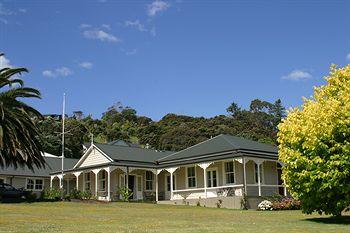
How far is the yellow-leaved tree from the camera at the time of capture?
18.8 meters

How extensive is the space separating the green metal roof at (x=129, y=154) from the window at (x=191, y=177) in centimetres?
401

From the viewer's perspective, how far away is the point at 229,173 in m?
39.6

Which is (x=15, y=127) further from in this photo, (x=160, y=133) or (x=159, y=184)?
(x=160, y=133)

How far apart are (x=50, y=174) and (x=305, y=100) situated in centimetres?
3562

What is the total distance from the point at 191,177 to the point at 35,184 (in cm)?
1974

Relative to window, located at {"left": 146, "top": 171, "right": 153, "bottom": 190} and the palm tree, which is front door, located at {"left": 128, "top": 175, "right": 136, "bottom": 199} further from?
the palm tree

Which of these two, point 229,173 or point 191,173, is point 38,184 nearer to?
point 191,173

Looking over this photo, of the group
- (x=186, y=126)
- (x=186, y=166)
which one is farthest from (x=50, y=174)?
(x=186, y=126)

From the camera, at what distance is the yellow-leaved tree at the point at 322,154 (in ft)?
61.8

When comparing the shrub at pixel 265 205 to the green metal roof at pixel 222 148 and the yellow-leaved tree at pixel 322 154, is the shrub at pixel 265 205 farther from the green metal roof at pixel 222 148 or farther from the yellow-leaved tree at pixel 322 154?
the yellow-leaved tree at pixel 322 154

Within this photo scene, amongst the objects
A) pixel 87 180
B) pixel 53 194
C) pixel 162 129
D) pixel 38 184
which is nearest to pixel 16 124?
pixel 53 194

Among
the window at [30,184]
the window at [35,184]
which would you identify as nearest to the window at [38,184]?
the window at [35,184]

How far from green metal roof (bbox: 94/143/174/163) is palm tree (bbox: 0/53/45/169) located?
7.72 metres

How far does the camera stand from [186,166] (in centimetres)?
4181
